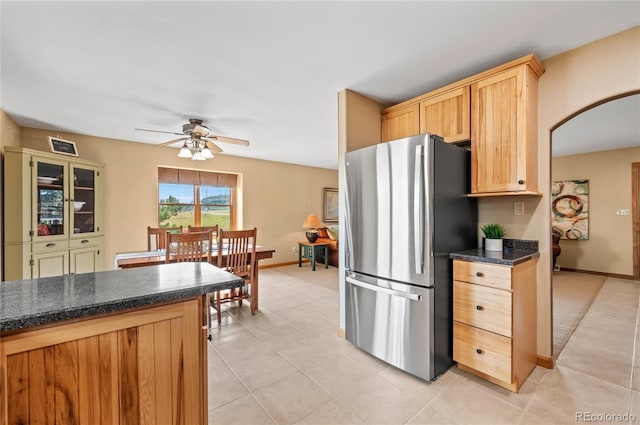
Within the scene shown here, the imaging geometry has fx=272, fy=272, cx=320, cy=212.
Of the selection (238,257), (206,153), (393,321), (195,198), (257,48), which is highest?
(257,48)

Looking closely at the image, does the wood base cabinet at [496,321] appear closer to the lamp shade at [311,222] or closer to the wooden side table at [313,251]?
the wooden side table at [313,251]

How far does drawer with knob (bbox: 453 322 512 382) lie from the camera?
6.08 ft

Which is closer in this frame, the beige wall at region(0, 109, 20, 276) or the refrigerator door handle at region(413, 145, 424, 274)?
the refrigerator door handle at region(413, 145, 424, 274)

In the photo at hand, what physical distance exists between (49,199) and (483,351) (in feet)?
16.0

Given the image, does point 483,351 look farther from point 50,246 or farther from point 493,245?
point 50,246

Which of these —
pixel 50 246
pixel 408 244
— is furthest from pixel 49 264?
pixel 408 244

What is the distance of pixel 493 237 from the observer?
90.9 inches

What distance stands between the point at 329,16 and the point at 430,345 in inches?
91.7

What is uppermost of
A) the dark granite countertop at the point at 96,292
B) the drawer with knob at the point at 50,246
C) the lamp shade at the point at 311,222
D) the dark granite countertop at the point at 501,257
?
the lamp shade at the point at 311,222

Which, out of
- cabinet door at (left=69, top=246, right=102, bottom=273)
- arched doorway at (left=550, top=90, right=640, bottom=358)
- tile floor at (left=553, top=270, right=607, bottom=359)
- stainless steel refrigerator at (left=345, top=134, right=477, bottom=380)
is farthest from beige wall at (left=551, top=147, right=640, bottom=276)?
cabinet door at (left=69, top=246, right=102, bottom=273)

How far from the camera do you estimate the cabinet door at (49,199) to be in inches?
125

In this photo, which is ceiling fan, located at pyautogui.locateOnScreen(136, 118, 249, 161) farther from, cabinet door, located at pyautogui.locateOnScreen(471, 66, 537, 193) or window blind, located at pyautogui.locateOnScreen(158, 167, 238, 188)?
cabinet door, located at pyautogui.locateOnScreen(471, 66, 537, 193)

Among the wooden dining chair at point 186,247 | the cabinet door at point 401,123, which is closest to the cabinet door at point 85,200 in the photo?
the wooden dining chair at point 186,247

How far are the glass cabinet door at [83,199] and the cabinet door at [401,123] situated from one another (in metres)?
4.01
